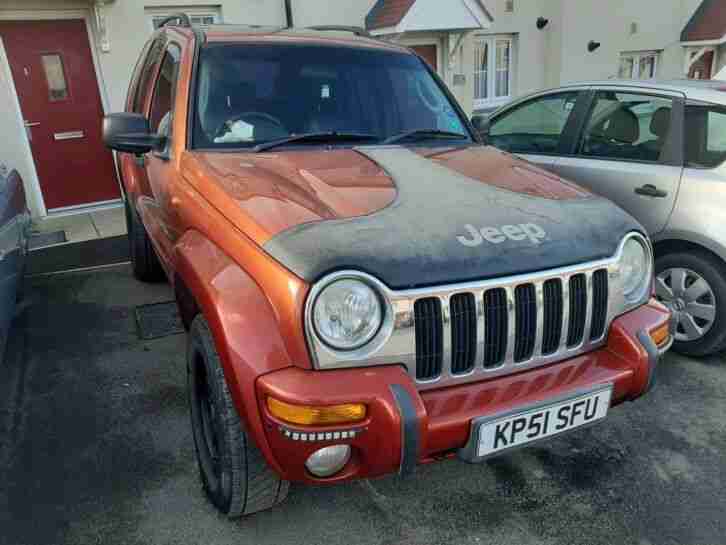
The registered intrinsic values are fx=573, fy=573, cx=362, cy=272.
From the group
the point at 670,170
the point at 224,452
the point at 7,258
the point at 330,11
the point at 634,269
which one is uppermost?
the point at 330,11

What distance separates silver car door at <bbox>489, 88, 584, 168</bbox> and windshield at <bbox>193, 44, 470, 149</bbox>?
1.29 meters

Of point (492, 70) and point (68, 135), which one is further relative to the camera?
point (492, 70)

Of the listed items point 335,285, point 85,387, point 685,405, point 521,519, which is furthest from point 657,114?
point 85,387

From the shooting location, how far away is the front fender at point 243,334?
1.81 meters

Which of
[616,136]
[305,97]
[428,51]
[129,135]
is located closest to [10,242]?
[129,135]

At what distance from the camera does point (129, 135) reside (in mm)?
2922

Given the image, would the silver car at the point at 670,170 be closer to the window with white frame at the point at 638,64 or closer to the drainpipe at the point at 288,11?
the drainpipe at the point at 288,11

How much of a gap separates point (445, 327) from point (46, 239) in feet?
19.7

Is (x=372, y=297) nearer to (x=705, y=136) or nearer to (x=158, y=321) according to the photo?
(x=705, y=136)

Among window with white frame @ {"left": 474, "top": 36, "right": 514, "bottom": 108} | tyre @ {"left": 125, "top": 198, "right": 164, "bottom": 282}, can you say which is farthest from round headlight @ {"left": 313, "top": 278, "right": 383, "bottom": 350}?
window with white frame @ {"left": 474, "top": 36, "right": 514, "bottom": 108}

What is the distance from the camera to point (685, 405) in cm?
319

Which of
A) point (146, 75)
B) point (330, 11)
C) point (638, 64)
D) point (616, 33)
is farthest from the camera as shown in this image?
point (638, 64)

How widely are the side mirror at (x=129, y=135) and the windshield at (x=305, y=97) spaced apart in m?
0.32

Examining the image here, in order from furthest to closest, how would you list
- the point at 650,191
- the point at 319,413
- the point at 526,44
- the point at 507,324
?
the point at 526,44, the point at 650,191, the point at 507,324, the point at 319,413
